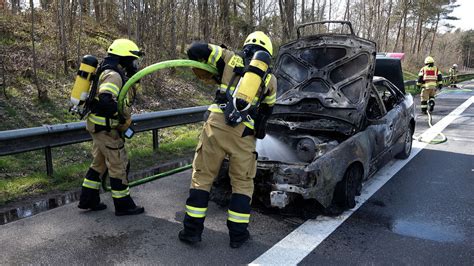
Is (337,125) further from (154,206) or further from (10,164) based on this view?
(10,164)

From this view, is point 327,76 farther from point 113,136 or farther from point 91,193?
point 91,193

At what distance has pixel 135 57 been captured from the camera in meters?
4.21

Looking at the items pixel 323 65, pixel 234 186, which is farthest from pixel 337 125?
pixel 234 186

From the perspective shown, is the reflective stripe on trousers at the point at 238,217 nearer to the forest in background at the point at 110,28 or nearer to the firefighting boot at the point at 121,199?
the firefighting boot at the point at 121,199

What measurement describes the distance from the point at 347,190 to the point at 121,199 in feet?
8.07

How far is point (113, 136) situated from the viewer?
419 centimetres

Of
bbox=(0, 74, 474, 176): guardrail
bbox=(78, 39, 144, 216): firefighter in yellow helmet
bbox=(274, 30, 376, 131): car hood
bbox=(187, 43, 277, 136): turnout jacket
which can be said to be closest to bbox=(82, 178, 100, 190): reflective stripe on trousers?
bbox=(78, 39, 144, 216): firefighter in yellow helmet

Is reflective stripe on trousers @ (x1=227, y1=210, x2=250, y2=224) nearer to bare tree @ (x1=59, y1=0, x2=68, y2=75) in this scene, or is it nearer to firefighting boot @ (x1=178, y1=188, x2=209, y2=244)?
firefighting boot @ (x1=178, y1=188, x2=209, y2=244)

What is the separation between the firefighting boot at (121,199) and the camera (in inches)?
163

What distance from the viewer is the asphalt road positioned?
3.30 meters

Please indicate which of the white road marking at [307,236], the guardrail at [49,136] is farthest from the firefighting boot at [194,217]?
the guardrail at [49,136]

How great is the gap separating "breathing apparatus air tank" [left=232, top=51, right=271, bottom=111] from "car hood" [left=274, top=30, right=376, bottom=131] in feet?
6.97

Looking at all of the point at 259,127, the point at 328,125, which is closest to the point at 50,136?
the point at 259,127

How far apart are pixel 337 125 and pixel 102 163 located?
299 cm
